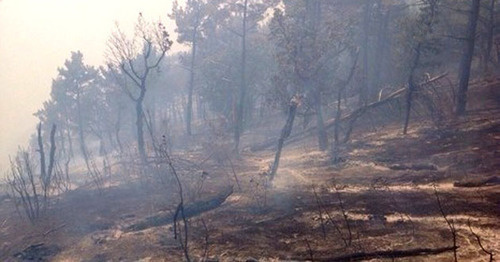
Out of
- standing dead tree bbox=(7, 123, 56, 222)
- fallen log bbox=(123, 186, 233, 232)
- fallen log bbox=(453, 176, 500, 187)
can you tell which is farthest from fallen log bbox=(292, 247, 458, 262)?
standing dead tree bbox=(7, 123, 56, 222)

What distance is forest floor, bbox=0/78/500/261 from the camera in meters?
9.55

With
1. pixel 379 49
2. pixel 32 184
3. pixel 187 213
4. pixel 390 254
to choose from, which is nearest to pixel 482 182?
pixel 390 254

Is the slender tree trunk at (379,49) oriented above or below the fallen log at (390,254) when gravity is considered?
above

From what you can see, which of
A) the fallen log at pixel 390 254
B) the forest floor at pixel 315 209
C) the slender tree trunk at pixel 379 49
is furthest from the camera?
the slender tree trunk at pixel 379 49

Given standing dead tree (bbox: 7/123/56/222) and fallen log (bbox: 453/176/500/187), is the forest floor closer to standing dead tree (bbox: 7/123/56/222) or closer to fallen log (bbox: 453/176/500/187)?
fallen log (bbox: 453/176/500/187)

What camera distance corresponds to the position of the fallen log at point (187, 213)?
13.2m

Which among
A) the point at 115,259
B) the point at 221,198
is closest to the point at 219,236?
the point at 115,259

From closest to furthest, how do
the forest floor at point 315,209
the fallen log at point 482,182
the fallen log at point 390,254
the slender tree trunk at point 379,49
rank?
1. the fallen log at point 390,254
2. the forest floor at point 315,209
3. the fallen log at point 482,182
4. the slender tree trunk at point 379,49

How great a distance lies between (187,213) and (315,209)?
4283 millimetres

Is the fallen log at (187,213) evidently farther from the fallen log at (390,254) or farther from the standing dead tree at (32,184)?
the fallen log at (390,254)

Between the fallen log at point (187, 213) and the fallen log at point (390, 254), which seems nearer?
the fallen log at point (390, 254)

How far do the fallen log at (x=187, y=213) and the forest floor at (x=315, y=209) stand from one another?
0.39 m

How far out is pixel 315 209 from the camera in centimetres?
1234

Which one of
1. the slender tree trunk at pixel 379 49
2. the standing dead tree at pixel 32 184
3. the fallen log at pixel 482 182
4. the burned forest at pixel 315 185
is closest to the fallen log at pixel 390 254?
the burned forest at pixel 315 185
